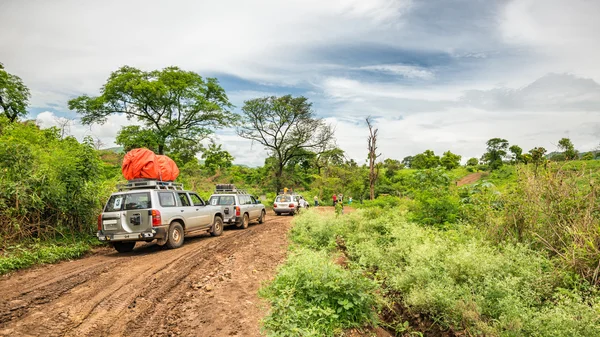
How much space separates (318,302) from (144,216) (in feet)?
20.4

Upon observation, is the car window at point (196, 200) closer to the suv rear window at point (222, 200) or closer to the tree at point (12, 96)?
the suv rear window at point (222, 200)

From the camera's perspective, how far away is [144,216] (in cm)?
870

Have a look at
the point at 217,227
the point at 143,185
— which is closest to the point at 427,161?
the point at 217,227

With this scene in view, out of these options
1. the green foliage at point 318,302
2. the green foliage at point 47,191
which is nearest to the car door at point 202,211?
the green foliage at point 47,191

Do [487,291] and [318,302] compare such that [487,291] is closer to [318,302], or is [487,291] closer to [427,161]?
[318,302]

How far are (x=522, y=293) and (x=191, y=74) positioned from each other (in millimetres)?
25724

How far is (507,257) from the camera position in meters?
5.37

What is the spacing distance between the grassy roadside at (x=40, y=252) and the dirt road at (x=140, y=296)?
0.31 meters

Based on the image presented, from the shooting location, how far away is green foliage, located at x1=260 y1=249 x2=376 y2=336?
4.00 m

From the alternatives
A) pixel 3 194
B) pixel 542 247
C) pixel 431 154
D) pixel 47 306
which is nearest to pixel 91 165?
pixel 3 194

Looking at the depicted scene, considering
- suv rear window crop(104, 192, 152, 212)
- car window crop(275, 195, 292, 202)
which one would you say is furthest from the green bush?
car window crop(275, 195, 292, 202)

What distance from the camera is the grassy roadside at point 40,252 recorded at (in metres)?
6.80

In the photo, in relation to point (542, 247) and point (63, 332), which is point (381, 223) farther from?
point (63, 332)

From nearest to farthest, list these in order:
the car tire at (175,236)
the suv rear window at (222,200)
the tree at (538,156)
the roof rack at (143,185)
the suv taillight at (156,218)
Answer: the tree at (538,156) → the suv taillight at (156,218) → the roof rack at (143,185) → the car tire at (175,236) → the suv rear window at (222,200)
